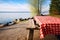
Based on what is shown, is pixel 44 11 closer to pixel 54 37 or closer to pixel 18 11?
pixel 18 11

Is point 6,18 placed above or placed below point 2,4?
below

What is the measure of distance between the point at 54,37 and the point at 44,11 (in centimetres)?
607

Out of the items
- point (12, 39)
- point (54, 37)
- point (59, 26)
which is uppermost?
point (59, 26)

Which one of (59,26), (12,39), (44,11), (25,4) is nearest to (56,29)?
(59,26)

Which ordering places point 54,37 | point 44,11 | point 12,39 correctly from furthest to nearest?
1. point 44,11
2. point 12,39
3. point 54,37

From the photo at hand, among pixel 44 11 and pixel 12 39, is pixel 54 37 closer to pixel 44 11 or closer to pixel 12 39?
pixel 12 39

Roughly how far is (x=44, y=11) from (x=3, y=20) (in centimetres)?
215

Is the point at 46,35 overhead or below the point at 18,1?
below

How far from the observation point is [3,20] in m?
8.59

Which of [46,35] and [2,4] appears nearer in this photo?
[46,35]

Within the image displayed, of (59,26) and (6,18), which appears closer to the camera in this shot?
(59,26)

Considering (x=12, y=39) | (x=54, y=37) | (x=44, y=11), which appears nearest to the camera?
(x=54, y=37)

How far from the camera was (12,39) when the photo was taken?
403cm

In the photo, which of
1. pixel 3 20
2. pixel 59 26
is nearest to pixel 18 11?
pixel 3 20
